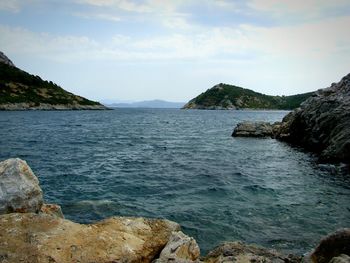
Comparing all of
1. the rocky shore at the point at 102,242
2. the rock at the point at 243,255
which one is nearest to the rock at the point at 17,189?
the rocky shore at the point at 102,242

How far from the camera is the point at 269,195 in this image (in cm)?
2541

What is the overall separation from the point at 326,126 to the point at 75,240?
41.9 metres

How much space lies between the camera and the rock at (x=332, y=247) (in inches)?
396

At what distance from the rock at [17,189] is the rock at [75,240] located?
1.58 meters

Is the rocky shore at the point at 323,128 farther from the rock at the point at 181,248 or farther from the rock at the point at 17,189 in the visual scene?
the rock at the point at 17,189

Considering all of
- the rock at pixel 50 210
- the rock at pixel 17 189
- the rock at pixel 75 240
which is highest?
the rock at pixel 17 189

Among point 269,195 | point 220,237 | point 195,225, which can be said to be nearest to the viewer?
point 220,237

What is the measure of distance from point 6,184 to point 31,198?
1035 millimetres

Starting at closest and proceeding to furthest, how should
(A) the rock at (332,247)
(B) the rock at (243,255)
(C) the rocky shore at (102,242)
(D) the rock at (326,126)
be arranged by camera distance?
(C) the rocky shore at (102,242) < (A) the rock at (332,247) < (B) the rock at (243,255) < (D) the rock at (326,126)

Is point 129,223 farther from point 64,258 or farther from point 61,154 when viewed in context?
point 61,154

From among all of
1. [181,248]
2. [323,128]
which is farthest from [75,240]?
[323,128]

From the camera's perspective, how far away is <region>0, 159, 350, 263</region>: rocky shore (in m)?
9.82

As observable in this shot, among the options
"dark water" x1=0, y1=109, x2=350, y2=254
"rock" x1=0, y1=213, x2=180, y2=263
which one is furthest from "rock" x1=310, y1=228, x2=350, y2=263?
"dark water" x1=0, y1=109, x2=350, y2=254

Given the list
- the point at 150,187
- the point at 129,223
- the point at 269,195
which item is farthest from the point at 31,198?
the point at 269,195
